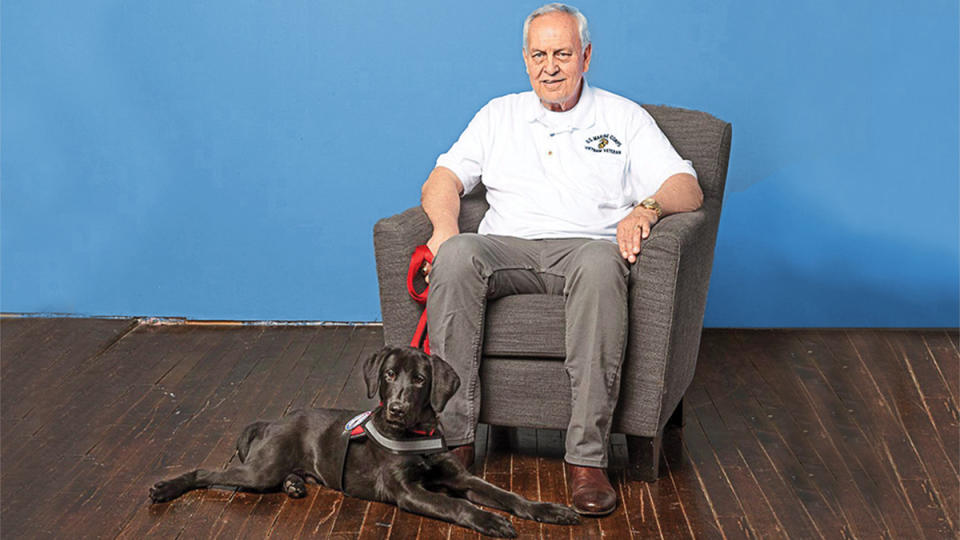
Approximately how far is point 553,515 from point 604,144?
3.51 feet

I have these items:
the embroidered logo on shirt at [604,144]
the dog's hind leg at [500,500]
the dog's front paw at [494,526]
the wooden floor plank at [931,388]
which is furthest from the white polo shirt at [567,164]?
the wooden floor plank at [931,388]

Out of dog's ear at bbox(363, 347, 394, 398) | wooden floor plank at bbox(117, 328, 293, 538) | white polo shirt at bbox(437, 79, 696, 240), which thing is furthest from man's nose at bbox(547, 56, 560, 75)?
wooden floor plank at bbox(117, 328, 293, 538)

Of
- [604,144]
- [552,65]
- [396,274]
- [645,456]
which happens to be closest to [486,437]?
[645,456]

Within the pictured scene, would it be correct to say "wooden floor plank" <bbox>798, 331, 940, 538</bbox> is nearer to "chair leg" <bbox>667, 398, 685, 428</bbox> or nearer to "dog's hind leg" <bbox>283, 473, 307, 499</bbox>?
"chair leg" <bbox>667, 398, 685, 428</bbox>

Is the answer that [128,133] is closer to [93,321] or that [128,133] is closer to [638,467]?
[93,321]

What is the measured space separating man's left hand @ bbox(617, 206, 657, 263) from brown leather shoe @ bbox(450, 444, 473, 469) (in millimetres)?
610

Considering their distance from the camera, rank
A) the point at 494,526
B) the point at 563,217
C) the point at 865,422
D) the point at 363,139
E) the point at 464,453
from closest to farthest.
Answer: the point at 494,526 < the point at 464,453 < the point at 563,217 < the point at 865,422 < the point at 363,139

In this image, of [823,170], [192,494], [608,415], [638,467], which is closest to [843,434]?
[638,467]

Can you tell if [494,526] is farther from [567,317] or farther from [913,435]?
[913,435]

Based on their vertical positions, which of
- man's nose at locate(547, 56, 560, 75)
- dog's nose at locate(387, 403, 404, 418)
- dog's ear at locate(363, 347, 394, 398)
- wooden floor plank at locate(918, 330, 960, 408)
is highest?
man's nose at locate(547, 56, 560, 75)

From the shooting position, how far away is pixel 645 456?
8.36 feet

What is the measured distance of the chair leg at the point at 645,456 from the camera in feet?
7.86

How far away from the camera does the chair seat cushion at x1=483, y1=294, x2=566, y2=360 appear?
7.77 ft

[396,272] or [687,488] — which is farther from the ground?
[396,272]
